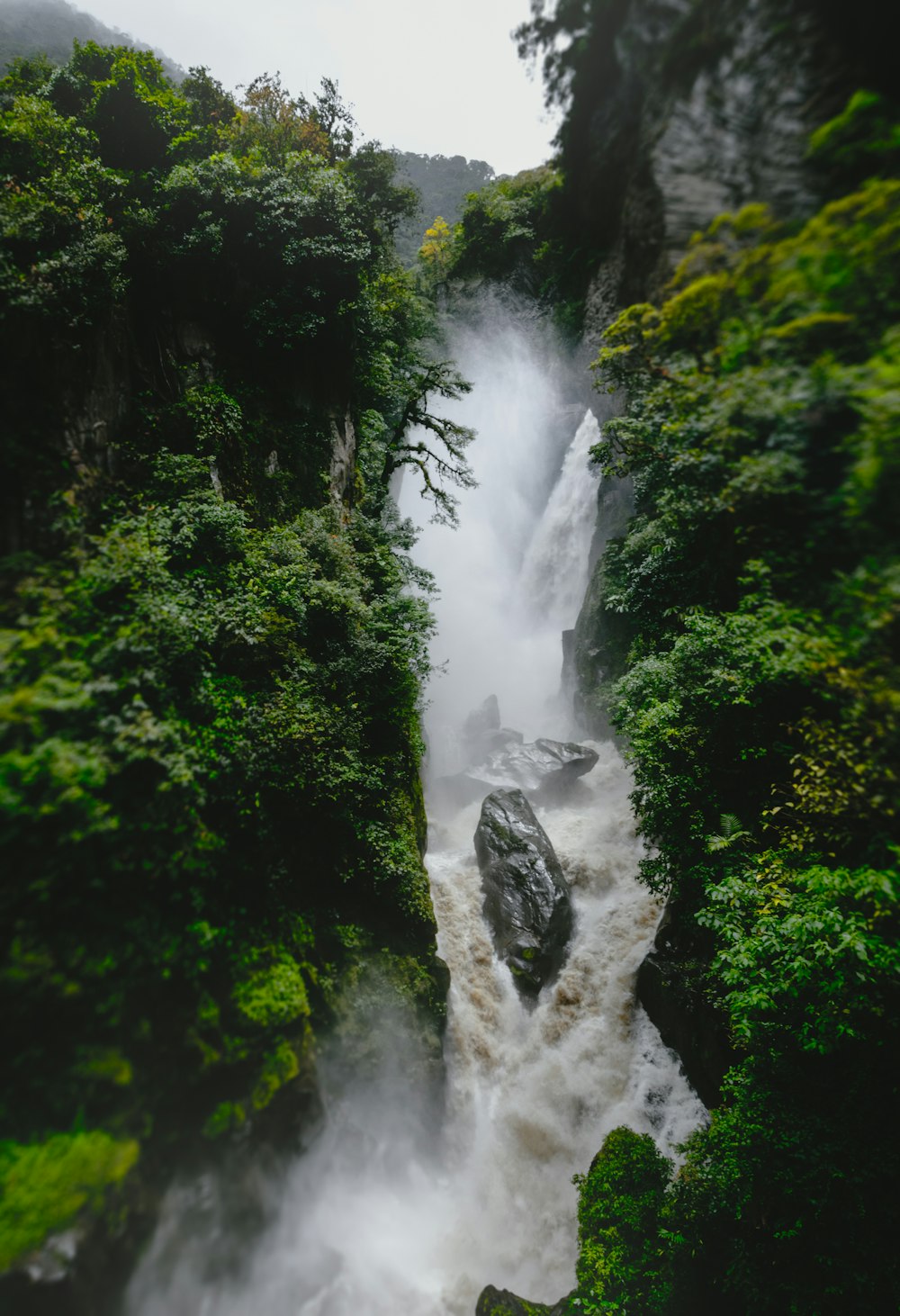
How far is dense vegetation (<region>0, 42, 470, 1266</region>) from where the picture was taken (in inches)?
137

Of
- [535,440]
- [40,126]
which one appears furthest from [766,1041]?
[535,440]

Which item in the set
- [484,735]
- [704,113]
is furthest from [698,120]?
[484,735]

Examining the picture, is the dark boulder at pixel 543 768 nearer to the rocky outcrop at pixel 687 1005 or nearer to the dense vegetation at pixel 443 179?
the rocky outcrop at pixel 687 1005

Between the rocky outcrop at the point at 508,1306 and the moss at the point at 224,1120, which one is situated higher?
the moss at the point at 224,1120

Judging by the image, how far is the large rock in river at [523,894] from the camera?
9.27 meters

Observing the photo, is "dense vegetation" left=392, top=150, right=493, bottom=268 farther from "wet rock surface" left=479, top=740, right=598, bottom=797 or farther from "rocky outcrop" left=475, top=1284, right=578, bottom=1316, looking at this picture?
"rocky outcrop" left=475, top=1284, right=578, bottom=1316

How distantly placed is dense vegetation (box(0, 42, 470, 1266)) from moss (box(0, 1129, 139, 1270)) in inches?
0.5

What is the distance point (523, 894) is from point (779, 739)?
601cm

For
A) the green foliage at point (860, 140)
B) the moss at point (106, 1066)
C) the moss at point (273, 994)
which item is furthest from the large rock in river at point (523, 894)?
the green foliage at point (860, 140)

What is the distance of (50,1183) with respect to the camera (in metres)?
3.15

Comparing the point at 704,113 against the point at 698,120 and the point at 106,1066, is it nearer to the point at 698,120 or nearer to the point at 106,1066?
the point at 698,120

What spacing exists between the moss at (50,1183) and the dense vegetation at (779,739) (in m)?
5.62

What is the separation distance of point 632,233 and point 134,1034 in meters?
7.33

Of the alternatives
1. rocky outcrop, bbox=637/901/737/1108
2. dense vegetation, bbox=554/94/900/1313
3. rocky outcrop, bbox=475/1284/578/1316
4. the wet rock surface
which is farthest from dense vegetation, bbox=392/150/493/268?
rocky outcrop, bbox=475/1284/578/1316
